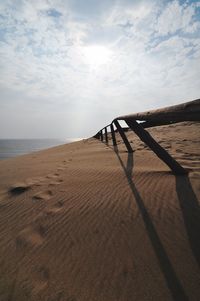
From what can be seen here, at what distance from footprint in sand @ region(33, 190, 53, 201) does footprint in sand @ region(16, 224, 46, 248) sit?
2.42 feet

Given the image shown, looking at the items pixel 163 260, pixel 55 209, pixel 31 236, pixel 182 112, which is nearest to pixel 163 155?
pixel 182 112

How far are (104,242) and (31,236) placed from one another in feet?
2.37

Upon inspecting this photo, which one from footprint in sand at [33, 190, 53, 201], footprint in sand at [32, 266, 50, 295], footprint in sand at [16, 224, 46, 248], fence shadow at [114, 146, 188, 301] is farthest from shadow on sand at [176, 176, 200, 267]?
footprint in sand at [33, 190, 53, 201]

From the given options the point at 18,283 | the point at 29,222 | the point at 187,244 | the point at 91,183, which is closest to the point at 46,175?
the point at 91,183

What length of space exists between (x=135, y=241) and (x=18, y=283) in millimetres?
922

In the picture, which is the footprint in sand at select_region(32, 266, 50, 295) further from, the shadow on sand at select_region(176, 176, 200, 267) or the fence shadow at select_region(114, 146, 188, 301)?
the shadow on sand at select_region(176, 176, 200, 267)

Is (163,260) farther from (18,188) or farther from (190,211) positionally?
(18,188)

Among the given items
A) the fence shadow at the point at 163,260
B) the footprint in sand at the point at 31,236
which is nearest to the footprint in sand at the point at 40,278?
the footprint in sand at the point at 31,236

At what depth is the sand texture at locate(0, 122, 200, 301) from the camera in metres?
1.29

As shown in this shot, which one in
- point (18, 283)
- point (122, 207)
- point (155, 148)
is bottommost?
point (18, 283)

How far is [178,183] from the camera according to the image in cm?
277

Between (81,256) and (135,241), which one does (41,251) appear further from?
(135,241)

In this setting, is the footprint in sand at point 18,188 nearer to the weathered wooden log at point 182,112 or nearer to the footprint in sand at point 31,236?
the footprint in sand at point 31,236

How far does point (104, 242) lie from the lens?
5.60ft
